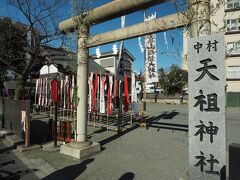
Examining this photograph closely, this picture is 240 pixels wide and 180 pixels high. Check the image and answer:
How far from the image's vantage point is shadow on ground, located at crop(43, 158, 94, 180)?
601 cm

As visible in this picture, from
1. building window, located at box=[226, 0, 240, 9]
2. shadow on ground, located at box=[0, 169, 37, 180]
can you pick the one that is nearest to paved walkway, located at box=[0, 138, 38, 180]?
shadow on ground, located at box=[0, 169, 37, 180]

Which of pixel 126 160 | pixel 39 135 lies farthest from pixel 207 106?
pixel 39 135

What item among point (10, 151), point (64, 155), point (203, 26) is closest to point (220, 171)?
point (203, 26)

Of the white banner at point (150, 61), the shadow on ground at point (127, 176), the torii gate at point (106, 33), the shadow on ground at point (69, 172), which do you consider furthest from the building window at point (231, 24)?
the shadow on ground at point (69, 172)

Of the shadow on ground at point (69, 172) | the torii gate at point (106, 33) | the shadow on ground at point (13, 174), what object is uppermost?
the torii gate at point (106, 33)

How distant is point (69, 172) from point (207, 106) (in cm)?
403

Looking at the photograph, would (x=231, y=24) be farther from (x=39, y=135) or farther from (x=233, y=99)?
(x=233, y=99)

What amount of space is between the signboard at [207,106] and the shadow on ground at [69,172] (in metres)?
3.12

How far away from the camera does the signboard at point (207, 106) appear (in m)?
4.05

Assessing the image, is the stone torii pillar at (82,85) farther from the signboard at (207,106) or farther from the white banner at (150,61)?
the white banner at (150,61)

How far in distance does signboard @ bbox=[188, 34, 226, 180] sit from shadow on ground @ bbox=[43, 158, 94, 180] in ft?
10.2

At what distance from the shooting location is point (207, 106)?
4.14 m

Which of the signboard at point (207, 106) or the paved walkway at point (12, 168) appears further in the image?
the paved walkway at point (12, 168)

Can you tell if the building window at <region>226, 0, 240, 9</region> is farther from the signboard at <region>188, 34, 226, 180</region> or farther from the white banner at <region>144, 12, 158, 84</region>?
the white banner at <region>144, 12, 158, 84</region>
